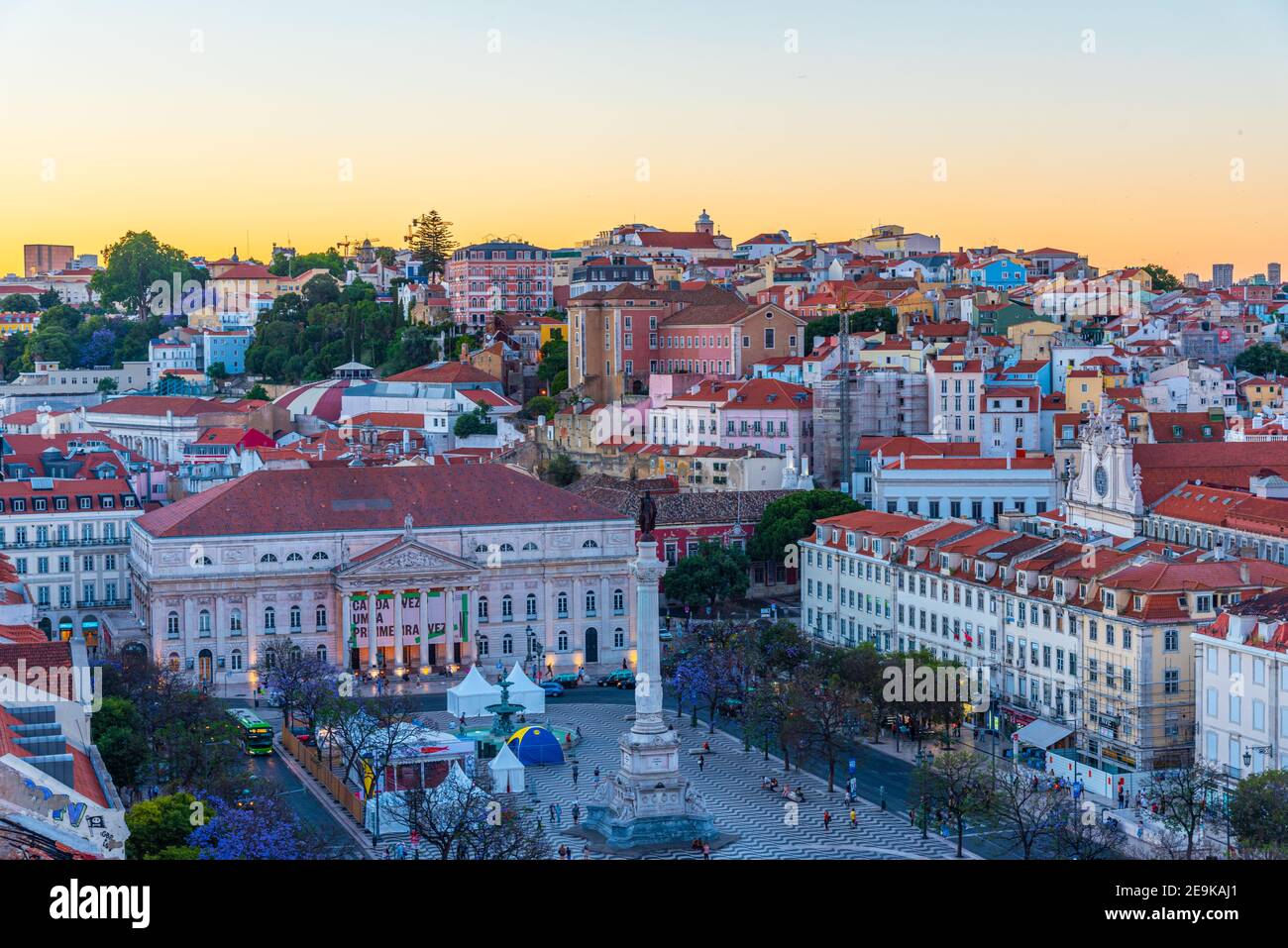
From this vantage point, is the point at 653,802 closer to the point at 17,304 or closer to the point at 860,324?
the point at 860,324

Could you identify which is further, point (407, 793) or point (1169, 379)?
point (1169, 379)

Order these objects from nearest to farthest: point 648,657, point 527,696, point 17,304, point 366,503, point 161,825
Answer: point 161,825
point 648,657
point 527,696
point 366,503
point 17,304

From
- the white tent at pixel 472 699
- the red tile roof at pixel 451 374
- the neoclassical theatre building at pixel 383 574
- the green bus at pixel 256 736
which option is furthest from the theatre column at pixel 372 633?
the red tile roof at pixel 451 374

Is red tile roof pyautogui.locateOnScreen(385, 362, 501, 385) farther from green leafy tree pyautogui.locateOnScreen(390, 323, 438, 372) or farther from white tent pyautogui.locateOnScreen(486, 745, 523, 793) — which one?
white tent pyautogui.locateOnScreen(486, 745, 523, 793)

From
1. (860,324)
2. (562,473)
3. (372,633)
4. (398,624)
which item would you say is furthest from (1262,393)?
(372,633)

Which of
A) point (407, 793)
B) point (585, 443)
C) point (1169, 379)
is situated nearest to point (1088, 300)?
point (1169, 379)

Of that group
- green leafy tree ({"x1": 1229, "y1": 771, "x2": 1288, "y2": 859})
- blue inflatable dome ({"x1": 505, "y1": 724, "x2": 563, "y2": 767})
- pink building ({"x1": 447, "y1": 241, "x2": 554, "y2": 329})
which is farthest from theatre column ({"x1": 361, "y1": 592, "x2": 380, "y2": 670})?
pink building ({"x1": 447, "y1": 241, "x2": 554, "y2": 329})
